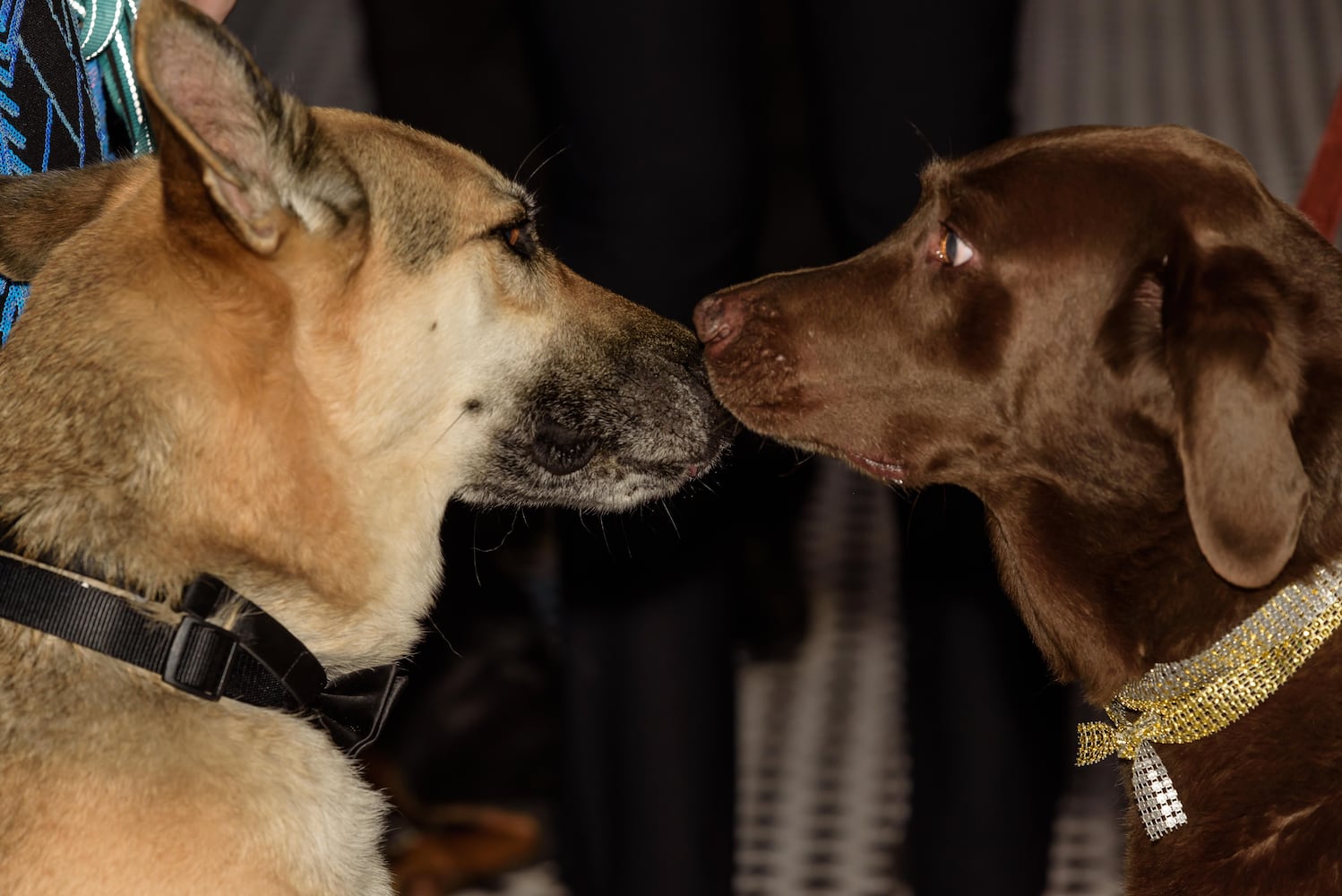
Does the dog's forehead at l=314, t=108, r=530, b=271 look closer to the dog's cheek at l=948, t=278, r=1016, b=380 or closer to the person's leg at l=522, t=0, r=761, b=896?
the person's leg at l=522, t=0, r=761, b=896

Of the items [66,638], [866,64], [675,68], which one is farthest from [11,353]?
[866,64]

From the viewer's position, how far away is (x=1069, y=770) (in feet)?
11.2

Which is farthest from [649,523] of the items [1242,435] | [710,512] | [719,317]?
[1242,435]

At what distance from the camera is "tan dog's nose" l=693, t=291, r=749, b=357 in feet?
7.48

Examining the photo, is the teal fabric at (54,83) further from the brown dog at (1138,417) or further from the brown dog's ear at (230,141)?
the brown dog at (1138,417)

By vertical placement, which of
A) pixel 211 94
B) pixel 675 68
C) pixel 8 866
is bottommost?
pixel 8 866

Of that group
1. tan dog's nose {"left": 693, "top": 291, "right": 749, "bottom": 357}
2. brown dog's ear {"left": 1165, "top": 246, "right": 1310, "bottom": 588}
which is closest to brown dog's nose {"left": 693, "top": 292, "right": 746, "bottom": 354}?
tan dog's nose {"left": 693, "top": 291, "right": 749, "bottom": 357}

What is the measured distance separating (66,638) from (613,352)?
0.92m

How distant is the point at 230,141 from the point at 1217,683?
1.40 meters

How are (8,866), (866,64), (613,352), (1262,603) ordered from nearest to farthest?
(8,866)
(1262,603)
(613,352)
(866,64)

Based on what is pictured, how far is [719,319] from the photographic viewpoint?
2.29 m

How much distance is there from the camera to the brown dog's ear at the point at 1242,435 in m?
1.66

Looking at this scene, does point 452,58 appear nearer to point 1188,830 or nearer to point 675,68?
point 675,68

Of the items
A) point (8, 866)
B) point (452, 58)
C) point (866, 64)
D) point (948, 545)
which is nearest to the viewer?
point (8, 866)
